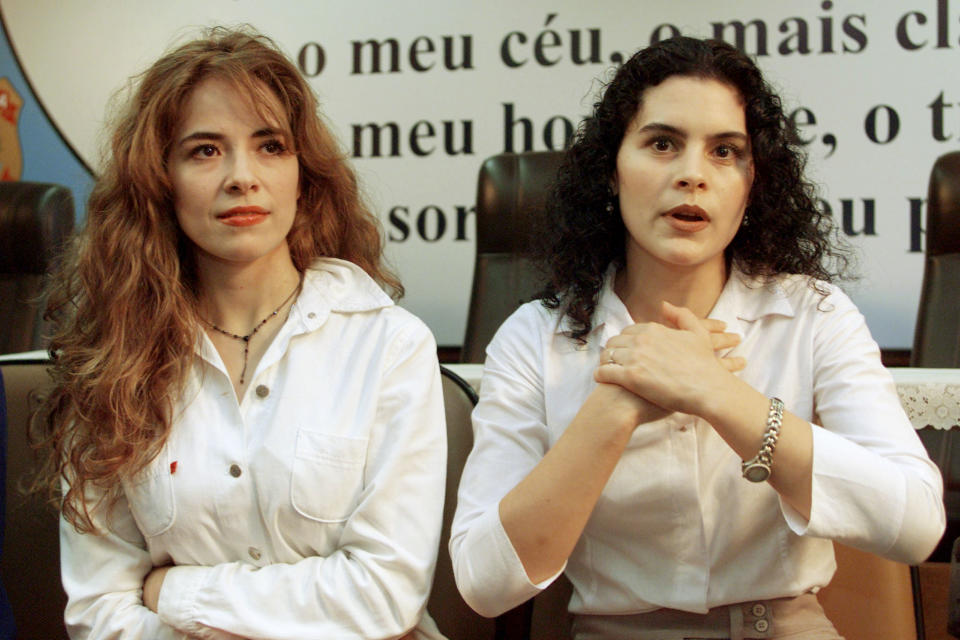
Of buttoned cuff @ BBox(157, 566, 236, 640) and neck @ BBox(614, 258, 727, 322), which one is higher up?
neck @ BBox(614, 258, 727, 322)

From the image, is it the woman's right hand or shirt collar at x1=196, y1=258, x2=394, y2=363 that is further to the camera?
shirt collar at x1=196, y1=258, x2=394, y2=363

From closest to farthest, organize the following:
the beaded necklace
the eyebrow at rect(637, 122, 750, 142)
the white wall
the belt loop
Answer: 1. the belt loop
2. the eyebrow at rect(637, 122, 750, 142)
3. the beaded necklace
4. the white wall

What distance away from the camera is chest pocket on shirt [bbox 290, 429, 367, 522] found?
1.27 m

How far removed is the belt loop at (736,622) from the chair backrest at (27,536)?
3.21 feet

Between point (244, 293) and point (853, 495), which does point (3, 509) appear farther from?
point (853, 495)

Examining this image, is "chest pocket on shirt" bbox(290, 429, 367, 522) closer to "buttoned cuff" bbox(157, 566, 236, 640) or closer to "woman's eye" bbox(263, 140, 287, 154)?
"buttoned cuff" bbox(157, 566, 236, 640)

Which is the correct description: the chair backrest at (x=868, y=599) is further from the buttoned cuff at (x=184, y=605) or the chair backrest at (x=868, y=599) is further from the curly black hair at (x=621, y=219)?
the buttoned cuff at (x=184, y=605)

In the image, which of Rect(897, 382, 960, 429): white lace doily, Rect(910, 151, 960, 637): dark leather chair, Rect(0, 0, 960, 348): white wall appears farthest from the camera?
Rect(0, 0, 960, 348): white wall

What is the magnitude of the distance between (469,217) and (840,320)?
2.27 meters

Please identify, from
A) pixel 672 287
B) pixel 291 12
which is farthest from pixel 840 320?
pixel 291 12

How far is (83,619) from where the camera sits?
4.21 ft

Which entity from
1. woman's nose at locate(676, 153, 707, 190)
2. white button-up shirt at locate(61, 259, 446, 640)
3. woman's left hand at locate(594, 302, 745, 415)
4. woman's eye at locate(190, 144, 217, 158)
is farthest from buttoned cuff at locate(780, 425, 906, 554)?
woman's eye at locate(190, 144, 217, 158)

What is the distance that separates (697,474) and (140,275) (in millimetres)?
823

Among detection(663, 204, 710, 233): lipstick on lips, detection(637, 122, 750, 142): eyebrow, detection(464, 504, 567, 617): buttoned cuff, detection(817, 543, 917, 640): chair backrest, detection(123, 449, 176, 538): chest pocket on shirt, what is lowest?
detection(817, 543, 917, 640): chair backrest
